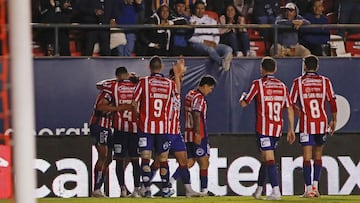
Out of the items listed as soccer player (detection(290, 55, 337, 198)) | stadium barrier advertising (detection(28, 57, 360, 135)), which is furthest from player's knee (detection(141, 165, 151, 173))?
stadium barrier advertising (detection(28, 57, 360, 135))

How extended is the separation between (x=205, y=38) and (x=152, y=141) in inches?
143

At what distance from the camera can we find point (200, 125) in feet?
56.7

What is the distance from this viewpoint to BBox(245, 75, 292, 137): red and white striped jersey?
15852 millimetres

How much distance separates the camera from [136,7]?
65.5 feet

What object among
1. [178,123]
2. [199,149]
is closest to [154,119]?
[178,123]

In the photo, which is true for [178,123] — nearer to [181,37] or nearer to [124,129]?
[124,129]

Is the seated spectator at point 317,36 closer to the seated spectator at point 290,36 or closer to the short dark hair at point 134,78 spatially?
the seated spectator at point 290,36

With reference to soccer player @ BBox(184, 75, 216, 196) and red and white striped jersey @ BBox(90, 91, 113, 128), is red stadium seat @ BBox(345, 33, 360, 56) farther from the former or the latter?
red and white striped jersey @ BBox(90, 91, 113, 128)

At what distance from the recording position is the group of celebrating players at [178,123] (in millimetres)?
15953

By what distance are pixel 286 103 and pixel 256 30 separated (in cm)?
452

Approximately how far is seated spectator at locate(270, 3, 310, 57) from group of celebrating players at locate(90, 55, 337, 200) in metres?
2.35

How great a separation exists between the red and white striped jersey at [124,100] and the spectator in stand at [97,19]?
1.89 meters

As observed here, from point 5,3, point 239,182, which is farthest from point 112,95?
point 5,3

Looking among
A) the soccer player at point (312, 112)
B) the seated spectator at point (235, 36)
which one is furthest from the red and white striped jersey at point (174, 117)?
the seated spectator at point (235, 36)
